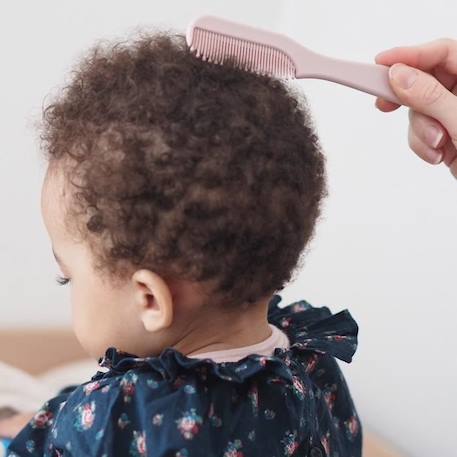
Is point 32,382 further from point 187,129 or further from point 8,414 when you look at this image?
point 187,129

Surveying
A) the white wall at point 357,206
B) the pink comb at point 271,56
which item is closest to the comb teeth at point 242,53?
the pink comb at point 271,56

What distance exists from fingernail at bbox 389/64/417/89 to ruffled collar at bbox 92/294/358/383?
23 cm

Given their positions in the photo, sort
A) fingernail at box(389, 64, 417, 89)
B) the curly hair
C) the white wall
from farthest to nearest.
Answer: the white wall → fingernail at box(389, 64, 417, 89) → the curly hair

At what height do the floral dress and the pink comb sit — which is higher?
the pink comb

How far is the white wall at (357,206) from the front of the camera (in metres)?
1.18

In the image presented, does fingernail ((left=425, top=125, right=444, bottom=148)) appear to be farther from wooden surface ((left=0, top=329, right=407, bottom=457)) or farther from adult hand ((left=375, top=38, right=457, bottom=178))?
wooden surface ((left=0, top=329, right=407, bottom=457))

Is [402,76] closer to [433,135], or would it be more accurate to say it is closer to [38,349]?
[433,135]

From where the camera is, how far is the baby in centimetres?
56

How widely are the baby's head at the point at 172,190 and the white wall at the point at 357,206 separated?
59cm

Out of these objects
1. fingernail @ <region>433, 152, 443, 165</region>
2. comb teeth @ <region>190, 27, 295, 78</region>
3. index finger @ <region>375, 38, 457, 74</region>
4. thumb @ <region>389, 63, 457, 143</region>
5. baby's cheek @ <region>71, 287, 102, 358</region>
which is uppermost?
index finger @ <region>375, 38, 457, 74</region>

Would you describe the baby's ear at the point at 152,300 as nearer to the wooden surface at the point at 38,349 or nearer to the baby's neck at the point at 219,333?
the baby's neck at the point at 219,333

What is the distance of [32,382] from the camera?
53.7 inches

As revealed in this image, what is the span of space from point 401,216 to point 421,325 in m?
0.17

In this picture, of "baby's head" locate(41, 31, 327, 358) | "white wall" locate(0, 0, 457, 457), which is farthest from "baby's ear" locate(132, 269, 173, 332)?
"white wall" locate(0, 0, 457, 457)
